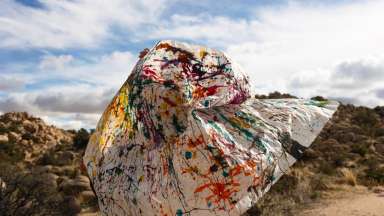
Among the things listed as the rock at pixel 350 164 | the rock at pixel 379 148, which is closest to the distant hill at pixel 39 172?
the rock at pixel 350 164

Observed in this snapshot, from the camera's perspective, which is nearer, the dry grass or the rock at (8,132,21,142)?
the dry grass

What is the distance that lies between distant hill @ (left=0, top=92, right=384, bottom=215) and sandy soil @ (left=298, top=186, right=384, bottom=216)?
58 centimetres

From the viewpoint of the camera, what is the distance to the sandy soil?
13711 mm

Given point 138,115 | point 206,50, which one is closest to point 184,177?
point 138,115

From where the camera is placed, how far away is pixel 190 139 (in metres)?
4.97

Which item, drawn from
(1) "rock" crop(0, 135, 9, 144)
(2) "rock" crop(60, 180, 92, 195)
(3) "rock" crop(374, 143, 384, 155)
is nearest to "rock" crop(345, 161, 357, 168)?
(3) "rock" crop(374, 143, 384, 155)

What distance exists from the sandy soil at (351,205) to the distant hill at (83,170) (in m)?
0.58

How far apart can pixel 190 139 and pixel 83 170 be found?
83.5 inches

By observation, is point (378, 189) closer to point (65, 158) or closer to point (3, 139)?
point (65, 158)

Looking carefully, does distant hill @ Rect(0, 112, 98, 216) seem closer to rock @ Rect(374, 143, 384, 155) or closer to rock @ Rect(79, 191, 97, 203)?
rock @ Rect(79, 191, 97, 203)

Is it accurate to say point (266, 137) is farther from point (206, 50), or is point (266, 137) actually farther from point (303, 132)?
point (206, 50)

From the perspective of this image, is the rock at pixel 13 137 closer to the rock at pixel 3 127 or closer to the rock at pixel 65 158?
the rock at pixel 3 127

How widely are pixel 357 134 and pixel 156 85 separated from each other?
110 ft

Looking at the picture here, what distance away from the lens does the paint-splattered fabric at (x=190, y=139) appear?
487 cm
